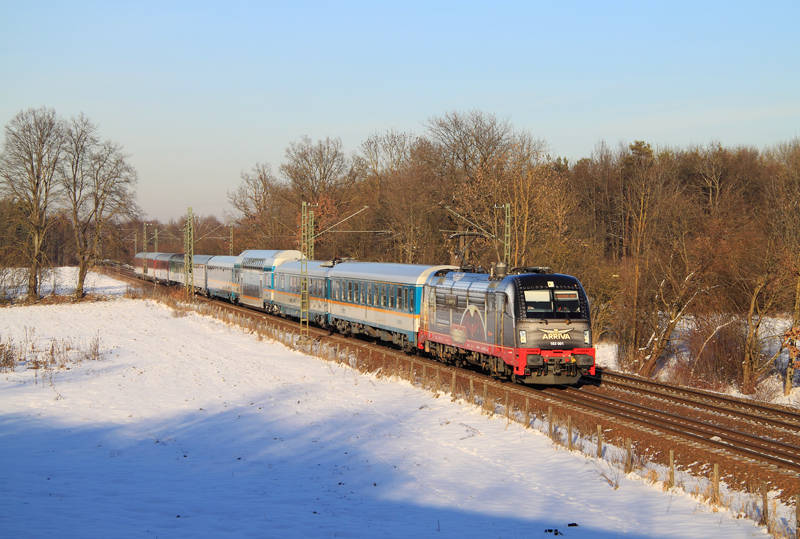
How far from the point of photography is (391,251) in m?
63.4

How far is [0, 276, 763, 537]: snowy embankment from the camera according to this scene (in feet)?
33.1

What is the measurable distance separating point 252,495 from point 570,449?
6500 mm

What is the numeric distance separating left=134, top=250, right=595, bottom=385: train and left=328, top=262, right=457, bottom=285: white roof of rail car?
0.06m

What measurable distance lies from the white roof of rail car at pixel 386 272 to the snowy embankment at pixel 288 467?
4866 mm

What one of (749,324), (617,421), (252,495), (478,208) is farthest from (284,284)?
(252,495)

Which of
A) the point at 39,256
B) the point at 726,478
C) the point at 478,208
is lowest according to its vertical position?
the point at 726,478

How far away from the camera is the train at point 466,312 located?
19844 mm

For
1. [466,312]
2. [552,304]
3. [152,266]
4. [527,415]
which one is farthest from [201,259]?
[527,415]

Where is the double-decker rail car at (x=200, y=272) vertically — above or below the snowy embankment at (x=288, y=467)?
above

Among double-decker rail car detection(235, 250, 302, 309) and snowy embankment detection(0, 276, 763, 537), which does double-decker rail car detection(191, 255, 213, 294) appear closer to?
double-decker rail car detection(235, 250, 302, 309)

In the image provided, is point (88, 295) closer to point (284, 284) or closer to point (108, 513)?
point (284, 284)

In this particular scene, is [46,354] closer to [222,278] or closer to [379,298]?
[379,298]

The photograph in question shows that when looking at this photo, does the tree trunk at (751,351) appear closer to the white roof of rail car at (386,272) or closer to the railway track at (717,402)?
the railway track at (717,402)

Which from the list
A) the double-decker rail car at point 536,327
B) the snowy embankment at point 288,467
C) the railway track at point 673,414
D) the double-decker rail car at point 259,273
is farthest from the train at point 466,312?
the double-decker rail car at point 259,273
